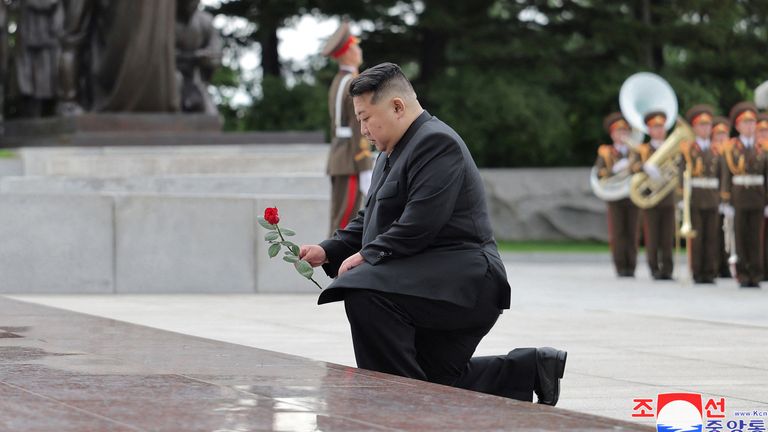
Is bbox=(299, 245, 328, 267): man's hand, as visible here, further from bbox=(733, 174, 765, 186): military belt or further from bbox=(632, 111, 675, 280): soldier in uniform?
bbox=(632, 111, 675, 280): soldier in uniform

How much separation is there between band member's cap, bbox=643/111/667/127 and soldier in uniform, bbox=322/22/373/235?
26.9 ft

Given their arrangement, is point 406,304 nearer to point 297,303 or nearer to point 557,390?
point 557,390

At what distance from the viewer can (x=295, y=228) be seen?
1408cm

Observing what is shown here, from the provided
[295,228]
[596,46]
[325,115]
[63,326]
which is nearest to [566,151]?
[596,46]

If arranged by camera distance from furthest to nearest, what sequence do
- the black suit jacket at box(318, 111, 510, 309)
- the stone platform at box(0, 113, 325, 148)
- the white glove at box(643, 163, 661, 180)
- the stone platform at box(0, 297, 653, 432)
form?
the white glove at box(643, 163, 661, 180) < the stone platform at box(0, 113, 325, 148) < the black suit jacket at box(318, 111, 510, 309) < the stone platform at box(0, 297, 653, 432)

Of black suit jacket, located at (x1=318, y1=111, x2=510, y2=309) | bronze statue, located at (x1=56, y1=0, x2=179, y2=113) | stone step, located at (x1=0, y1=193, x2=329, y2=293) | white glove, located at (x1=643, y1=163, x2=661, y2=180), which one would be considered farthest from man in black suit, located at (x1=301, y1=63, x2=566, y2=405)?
white glove, located at (x1=643, y1=163, x2=661, y2=180)

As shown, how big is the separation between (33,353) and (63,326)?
145cm

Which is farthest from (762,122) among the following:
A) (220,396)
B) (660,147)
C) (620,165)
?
(220,396)

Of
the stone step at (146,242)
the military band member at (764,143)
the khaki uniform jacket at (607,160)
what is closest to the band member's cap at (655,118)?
the khaki uniform jacket at (607,160)

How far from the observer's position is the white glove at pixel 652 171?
19.7 meters

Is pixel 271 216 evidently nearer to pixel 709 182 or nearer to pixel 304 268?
pixel 304 268

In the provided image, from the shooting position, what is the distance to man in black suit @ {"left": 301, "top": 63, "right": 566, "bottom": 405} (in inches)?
245

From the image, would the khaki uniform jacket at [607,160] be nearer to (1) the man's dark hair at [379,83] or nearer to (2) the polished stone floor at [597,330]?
(2) the polished stone floor at [597,330]

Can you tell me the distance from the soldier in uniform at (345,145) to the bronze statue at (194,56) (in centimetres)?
578
